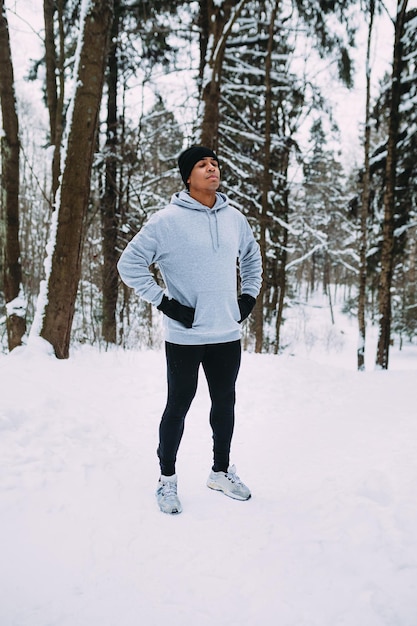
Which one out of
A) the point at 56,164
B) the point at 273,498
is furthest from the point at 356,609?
the point at 56,164

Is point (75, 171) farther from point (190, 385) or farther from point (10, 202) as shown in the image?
point (190, 385)

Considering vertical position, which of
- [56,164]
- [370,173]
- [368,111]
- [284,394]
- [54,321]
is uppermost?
[368,111]

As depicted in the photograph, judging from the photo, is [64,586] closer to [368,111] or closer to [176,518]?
[176,518]

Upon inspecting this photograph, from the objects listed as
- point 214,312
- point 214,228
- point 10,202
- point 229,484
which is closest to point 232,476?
point 229,484

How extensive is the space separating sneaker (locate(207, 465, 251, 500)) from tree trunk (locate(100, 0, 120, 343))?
701cm

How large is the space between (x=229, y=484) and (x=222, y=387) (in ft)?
2.04

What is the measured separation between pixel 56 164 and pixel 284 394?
16.0 feet

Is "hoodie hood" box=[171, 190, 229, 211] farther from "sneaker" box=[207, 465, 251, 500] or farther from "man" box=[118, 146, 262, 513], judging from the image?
"sneaker" box=[207, 465, 251, 500]

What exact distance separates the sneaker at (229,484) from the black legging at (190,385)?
28 cm

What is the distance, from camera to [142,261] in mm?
2121

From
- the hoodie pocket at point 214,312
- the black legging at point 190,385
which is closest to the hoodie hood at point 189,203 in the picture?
the hoodie pocket at point 214,312

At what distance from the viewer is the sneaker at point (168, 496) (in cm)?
214

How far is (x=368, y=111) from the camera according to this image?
10.4 meters

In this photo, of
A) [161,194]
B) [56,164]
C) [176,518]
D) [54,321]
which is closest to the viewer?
[176,518]
